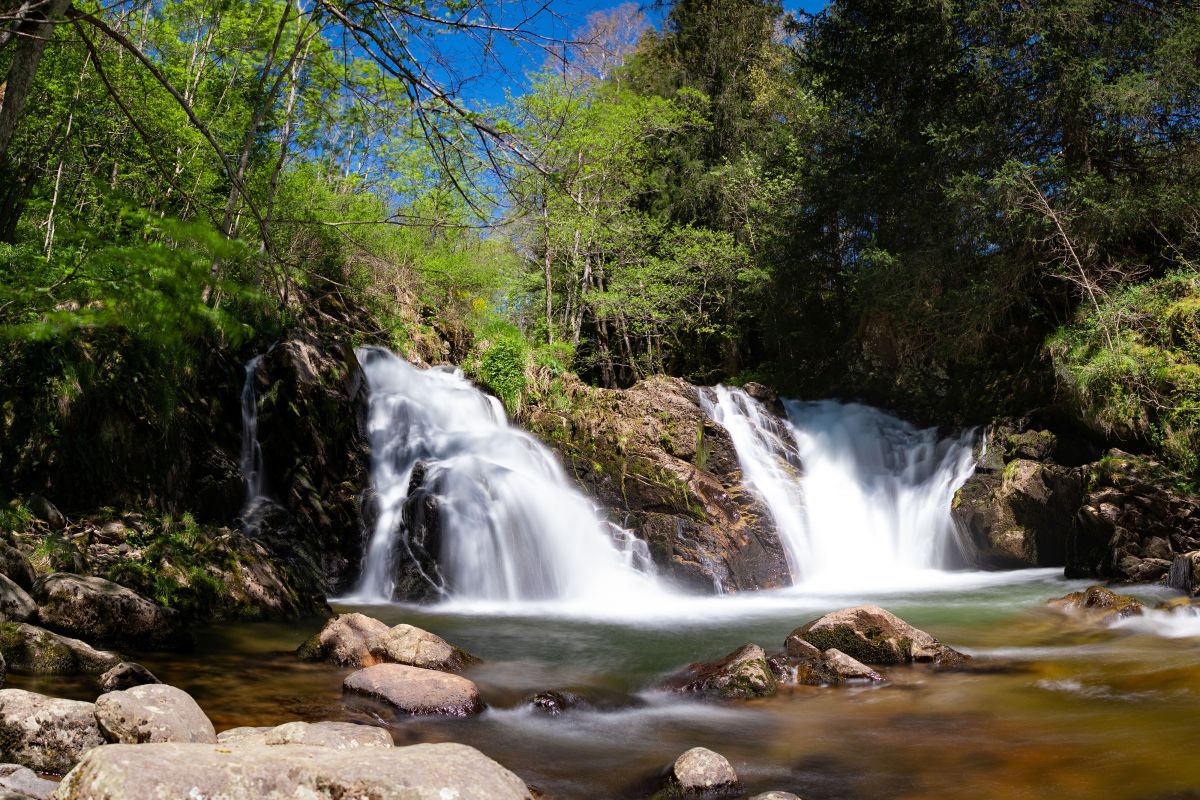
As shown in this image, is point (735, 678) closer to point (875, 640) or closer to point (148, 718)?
point (875, 640)

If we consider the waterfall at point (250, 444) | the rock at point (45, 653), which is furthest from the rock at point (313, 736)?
the waterfall at point (250, 444)

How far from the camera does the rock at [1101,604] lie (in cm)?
808

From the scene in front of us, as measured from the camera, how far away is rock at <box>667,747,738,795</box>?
4.07 m

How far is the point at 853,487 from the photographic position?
14.9 m

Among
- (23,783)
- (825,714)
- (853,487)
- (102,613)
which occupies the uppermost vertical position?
(853,487)

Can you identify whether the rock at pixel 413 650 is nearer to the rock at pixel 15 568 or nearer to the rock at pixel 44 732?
the rock at pixel 15 568

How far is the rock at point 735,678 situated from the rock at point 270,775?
3.55 meters

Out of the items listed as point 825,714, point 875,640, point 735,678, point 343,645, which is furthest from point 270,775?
point 875,640

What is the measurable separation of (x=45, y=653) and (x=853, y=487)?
13.0 meters

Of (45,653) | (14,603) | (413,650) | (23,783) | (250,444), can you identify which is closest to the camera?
(23,783)

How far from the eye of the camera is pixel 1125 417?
1139cm

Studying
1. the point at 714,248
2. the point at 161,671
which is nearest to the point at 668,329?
the point at 714,248

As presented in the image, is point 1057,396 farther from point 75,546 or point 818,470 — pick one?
point 75,546

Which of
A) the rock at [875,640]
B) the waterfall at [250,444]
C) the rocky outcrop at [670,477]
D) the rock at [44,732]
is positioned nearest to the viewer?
the rock at [44,732]
